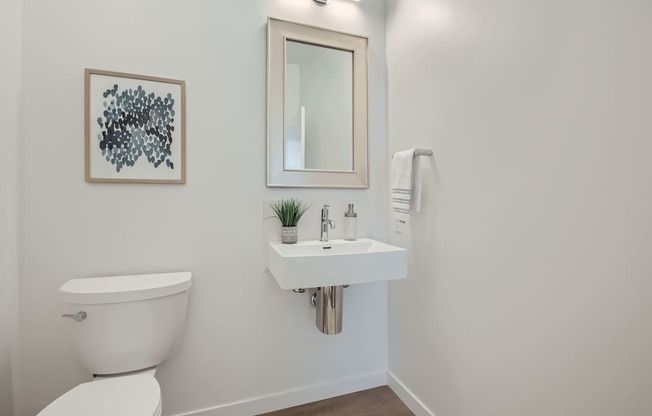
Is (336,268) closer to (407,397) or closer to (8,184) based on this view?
(407,397)

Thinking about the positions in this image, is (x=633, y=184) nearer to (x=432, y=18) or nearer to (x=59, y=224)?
(x=432, y=18)

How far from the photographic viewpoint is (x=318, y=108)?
1724 millimetres

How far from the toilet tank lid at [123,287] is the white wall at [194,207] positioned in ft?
0.31

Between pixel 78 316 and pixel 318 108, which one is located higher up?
pixel 318 108

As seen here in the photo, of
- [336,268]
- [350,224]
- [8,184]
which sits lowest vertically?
[336,268]

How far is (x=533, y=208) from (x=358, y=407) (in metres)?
1.39

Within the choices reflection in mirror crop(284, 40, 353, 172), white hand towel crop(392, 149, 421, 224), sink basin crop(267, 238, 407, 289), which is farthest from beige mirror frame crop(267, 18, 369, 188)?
sink basin crop(267, 238, 407, 289)

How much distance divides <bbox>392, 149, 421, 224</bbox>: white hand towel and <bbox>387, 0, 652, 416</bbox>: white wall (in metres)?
0.06

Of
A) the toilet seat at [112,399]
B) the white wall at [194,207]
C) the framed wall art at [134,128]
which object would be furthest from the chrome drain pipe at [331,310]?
the framed wall art at [134,128]

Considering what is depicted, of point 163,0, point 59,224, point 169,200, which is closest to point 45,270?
point 59,224

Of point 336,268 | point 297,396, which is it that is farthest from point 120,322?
point 297,396

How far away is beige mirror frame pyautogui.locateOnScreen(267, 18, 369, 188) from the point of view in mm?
1594

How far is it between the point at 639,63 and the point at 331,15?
4.80 ft

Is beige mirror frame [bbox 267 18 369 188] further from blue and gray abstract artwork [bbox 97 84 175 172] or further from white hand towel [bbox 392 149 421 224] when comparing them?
blue and gray abstract artwork [bbox 97 84 175 172]
